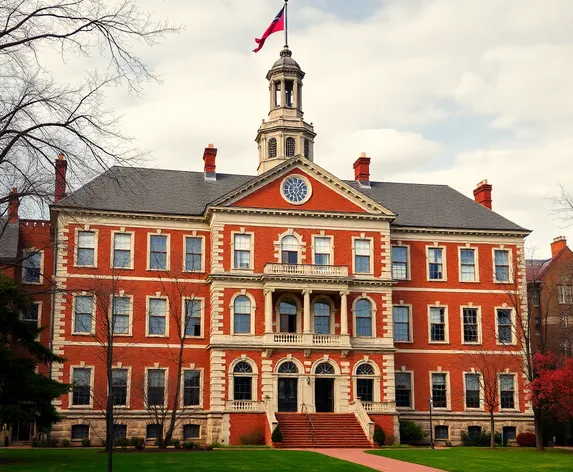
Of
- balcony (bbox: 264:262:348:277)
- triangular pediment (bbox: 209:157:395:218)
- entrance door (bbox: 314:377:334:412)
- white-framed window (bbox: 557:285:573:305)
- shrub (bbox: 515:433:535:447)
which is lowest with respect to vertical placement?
shrub (bbox: 515:433:535:447)

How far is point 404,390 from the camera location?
162 ft

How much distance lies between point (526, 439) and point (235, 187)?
22453 mm

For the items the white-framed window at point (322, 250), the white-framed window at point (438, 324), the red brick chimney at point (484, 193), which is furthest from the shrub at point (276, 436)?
the red brick chimney at point (484, 193)

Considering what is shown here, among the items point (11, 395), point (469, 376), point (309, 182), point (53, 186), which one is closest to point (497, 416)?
point (469, 376)

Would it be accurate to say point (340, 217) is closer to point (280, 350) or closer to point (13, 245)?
point (280, 350)

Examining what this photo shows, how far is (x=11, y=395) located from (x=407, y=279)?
27452 millimetres

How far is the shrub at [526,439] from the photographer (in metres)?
47.8

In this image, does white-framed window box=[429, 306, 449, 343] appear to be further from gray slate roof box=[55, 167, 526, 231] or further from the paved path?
the paved path

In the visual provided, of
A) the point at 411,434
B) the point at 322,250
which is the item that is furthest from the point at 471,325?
the point at 322,250

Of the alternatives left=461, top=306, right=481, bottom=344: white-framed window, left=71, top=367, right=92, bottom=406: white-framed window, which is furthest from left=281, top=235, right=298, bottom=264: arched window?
left=71, top=367, right=92, bottom=406: white-framed window

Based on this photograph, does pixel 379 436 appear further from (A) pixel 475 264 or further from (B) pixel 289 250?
(A) pixel 475 264

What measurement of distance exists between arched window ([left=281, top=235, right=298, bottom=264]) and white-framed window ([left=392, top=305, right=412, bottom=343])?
7.24 m

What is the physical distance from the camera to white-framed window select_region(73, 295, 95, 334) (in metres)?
45.8

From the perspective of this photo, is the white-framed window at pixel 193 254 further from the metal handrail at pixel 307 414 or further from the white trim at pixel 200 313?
the metal handrail at pixel 307 414
